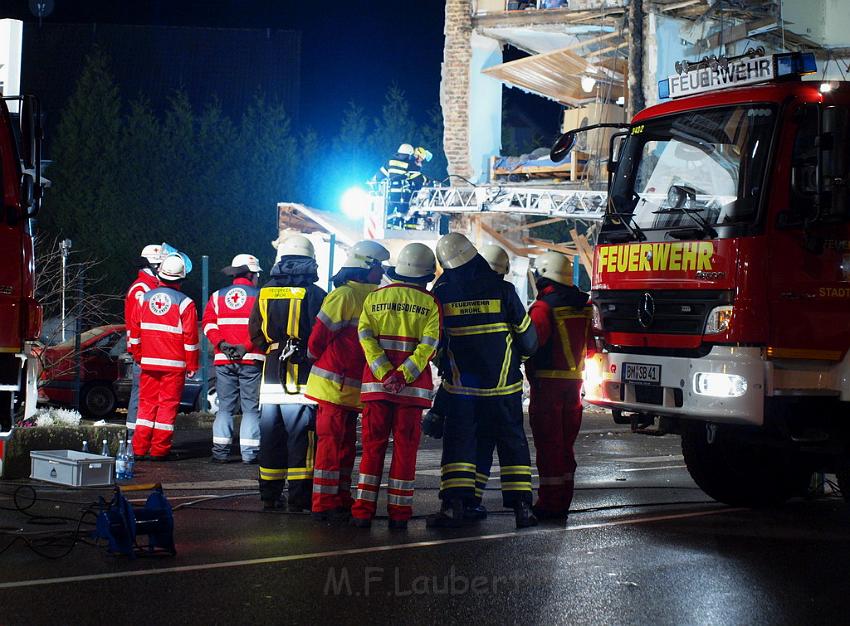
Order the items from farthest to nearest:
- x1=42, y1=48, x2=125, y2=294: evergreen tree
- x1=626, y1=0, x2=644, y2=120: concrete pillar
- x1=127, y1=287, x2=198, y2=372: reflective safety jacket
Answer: x1=42, y1=48, x2=125, y2=294: evergreen tree → x1=626, y1=0, x2=644, y2=120: concrete pillar → x1=127, y1=287, x2=198, y2=372: reflective safety jacket

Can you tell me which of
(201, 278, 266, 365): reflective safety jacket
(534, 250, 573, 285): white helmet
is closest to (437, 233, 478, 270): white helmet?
(534, 250, 573, 285): white helmet

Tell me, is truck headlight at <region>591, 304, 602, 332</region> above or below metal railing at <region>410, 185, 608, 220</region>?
below

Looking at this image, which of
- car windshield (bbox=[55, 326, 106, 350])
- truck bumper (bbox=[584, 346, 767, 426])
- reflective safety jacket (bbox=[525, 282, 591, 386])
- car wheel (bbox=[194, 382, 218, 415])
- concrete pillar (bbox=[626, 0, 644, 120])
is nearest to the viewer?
truck bumper (bbox=[584, 346, 767, 426])

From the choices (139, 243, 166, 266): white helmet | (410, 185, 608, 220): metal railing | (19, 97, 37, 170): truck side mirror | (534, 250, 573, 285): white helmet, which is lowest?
(534, 250, 573, 285): white helmet

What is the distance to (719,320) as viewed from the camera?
7.97m

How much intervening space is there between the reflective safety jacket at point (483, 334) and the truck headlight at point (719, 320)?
1206mm

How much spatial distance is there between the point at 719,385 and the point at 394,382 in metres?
2.15

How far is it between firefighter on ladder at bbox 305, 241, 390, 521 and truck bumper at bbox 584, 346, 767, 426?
6.34 feet

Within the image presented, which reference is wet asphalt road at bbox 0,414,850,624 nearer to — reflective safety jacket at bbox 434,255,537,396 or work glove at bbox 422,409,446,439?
work glove at bbox 422,409,446,439

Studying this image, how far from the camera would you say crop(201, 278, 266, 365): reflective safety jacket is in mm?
11578

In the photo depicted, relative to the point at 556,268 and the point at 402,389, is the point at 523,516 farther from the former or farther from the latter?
the point at 556,268

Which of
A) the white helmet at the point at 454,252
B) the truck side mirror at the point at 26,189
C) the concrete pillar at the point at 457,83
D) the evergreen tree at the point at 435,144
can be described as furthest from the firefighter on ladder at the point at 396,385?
the evergreen tree at the point at 435,144

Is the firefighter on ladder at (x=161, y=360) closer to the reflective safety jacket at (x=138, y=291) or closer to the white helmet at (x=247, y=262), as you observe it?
the reflective safety jacket at (x=138, y=291)

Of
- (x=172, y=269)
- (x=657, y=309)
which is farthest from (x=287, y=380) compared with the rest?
(x=172, y=269)
